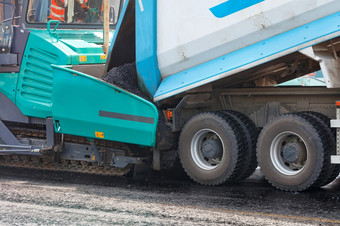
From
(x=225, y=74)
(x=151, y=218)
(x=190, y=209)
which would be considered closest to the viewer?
(x=151, y=218)

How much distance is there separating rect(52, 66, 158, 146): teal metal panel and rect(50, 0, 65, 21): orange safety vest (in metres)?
1.21

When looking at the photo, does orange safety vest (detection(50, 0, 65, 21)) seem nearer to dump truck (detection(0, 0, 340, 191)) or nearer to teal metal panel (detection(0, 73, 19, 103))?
dump truck (detection(0, 0, 340, 191))

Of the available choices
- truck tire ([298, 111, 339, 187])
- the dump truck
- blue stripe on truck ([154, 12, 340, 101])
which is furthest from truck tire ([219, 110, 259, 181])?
truck tire ([298, 111, 339, 187])

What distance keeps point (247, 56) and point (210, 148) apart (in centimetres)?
122

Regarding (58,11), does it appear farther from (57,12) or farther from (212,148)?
(212,148)

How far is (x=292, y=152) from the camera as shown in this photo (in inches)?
286

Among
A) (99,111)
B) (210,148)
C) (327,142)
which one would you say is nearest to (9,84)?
(99,111)

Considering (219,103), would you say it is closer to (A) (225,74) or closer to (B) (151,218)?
(A) (225,74)

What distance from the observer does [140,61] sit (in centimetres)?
847

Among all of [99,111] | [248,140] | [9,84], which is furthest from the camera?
[9,84]

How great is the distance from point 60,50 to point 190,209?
321cm

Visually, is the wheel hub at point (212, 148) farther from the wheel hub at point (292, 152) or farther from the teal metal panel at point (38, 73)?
the teal metal panel at point (38, 73)

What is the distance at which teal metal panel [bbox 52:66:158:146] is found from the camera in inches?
316

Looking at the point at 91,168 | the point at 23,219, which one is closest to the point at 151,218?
the point at 23,219
